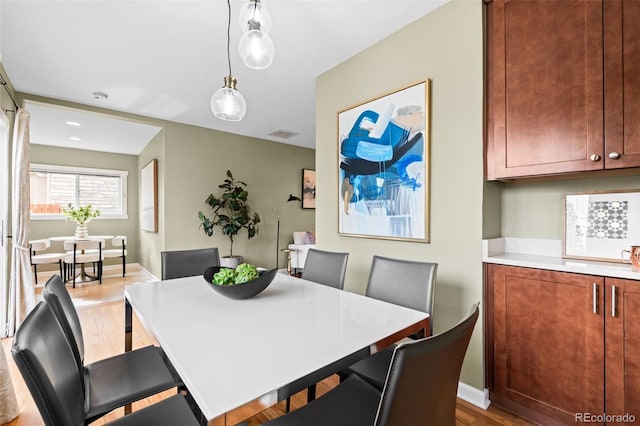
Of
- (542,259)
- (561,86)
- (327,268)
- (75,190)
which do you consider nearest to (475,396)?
(542,259)

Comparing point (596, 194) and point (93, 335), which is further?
point (93, 335)

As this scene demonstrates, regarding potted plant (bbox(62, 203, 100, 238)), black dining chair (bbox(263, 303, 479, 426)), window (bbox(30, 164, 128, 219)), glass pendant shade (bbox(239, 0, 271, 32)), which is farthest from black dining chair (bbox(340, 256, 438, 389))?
window (bbox(30, 164, 128, 219))

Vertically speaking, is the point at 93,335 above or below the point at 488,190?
below

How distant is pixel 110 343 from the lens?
9.22ft

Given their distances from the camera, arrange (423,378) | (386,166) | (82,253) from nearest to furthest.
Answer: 1. (423,378)
2. (386,166)
3. (82,253)

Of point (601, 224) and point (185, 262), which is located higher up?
point (601, 224)

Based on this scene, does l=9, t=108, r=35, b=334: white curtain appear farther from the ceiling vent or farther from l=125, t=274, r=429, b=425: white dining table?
the ceiling vent

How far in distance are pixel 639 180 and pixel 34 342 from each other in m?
2.68

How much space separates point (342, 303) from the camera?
1.51 meters

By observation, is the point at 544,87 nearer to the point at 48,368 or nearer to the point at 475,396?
the point at 475,396

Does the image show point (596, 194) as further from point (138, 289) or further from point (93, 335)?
point (93, 335)

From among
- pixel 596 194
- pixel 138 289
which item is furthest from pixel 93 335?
pixel 596 194

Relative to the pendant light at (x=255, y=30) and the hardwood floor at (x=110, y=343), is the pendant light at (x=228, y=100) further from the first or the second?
the hardwood floor at (x=110, y=343)

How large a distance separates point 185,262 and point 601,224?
9.07ft
